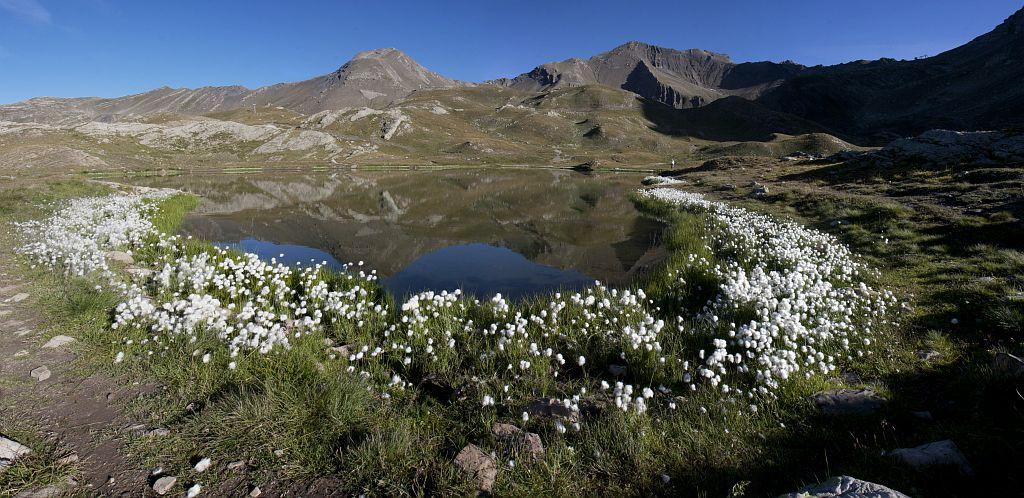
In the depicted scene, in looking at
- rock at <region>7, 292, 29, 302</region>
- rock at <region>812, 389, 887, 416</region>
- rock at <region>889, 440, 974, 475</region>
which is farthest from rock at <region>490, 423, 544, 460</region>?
rock at <region>7, 292, 29, 302</region>

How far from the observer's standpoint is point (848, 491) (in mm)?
3166

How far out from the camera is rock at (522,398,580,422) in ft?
18.4

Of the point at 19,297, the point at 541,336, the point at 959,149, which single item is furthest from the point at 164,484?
the point at 959,149

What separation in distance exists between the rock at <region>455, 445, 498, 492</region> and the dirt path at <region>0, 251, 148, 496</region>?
3413 mm

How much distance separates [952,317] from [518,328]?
29.2 ft

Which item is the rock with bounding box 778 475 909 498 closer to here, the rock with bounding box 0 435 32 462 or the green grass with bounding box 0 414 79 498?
the green grass with bounding box 0 414 79 498

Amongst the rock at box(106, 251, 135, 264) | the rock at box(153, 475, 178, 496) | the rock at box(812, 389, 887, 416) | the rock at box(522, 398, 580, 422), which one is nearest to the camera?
the rock at box(153, 475, 178, 496)

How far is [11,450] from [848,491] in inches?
324

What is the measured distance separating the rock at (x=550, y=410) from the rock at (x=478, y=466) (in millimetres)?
1059

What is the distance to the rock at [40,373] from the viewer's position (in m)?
6.21

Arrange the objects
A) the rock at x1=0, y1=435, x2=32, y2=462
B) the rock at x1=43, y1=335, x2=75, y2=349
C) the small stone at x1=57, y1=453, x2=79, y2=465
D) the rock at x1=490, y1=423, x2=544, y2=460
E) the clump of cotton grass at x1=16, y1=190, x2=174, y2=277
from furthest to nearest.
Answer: the clump of cotton grass at x1=16, y1=190, x2=174, y2=277 → the rock at x1=43, y1=335, x2=75, y2=349 → the rock at x1=490, y1=423, x2=544, y2=460 → the small stone at x1=57, y1=453, x2=79, y2=465 → the rock at x1=0, y1=435, x2=32, y2=462

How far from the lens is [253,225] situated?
87.0 ft

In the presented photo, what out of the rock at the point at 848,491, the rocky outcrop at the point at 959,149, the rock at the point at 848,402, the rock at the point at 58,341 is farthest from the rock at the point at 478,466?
the rocky outcrop at the point at 959,149

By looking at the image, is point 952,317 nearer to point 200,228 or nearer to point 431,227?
point 431,227
